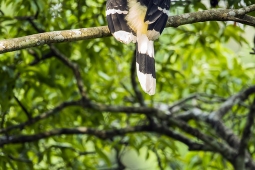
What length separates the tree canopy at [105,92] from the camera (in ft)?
16.1

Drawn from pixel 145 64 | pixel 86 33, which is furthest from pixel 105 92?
pixel 86 33

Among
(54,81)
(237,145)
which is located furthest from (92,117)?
(237,145)

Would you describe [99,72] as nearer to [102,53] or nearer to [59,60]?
[102,53]

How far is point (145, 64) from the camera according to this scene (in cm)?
374

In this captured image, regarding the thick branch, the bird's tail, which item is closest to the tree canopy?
the thick branch

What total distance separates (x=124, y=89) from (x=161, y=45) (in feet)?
3.16

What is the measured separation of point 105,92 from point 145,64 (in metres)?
2.22

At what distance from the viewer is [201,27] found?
5.37 meters

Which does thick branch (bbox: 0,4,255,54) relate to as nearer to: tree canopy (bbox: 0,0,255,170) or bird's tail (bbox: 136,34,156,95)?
bird's tail (bbox: 136,34,156,95)

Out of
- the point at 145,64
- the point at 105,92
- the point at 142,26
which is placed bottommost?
the point at 105,92

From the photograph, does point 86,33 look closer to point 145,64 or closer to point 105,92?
point 145,64

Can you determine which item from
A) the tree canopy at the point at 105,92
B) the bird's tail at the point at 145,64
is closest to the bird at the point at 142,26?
the bird's tail at the point at 145,64

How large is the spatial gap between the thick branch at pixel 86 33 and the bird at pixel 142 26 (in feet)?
0.49

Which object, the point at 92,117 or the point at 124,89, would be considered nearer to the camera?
the point at 92,117
